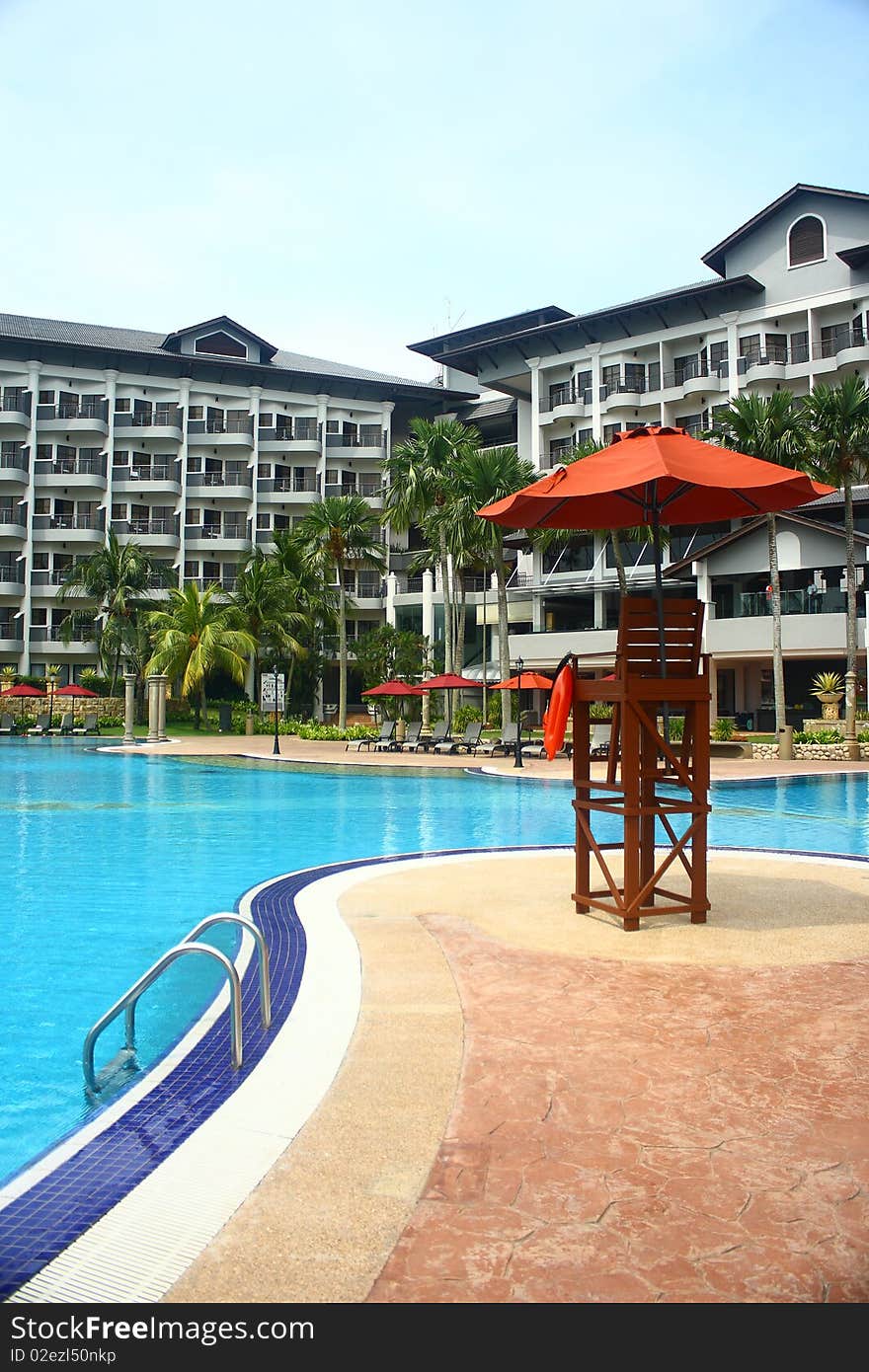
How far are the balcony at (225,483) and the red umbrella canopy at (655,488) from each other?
2108 inches

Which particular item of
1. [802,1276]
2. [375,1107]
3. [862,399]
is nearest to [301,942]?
[375,1107]

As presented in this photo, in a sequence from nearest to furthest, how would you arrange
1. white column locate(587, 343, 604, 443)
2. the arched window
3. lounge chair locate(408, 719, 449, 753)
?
lounge chair locate(408, 719, 449, 753), the arched window, white column locate(587, 343, 604, 443)

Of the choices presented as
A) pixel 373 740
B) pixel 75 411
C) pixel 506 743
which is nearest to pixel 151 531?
pixel 75 411

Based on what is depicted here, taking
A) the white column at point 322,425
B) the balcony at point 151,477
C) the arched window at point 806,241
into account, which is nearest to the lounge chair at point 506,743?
the arched window at point 806,241

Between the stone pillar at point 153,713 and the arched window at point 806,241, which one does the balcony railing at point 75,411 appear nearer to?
the stone pillar at point 153,713

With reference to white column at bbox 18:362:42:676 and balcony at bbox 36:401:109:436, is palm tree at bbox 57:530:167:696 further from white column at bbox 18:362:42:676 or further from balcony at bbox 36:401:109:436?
balcony at bbox 36:401:109:436

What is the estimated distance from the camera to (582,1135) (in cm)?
381

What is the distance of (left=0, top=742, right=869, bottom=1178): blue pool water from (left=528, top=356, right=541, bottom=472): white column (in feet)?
98.2

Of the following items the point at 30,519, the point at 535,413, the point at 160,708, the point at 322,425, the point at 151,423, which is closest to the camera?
the point at 160,708

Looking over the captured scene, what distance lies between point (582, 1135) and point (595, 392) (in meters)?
49.9

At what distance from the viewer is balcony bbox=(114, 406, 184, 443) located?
5906 cm

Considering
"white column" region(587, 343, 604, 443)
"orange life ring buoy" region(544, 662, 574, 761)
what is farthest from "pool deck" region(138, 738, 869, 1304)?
"white column" region(587, 343, 604, 443)

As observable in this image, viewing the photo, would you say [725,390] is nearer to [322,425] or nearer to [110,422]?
[322,425]

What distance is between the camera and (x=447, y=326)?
63688mm
